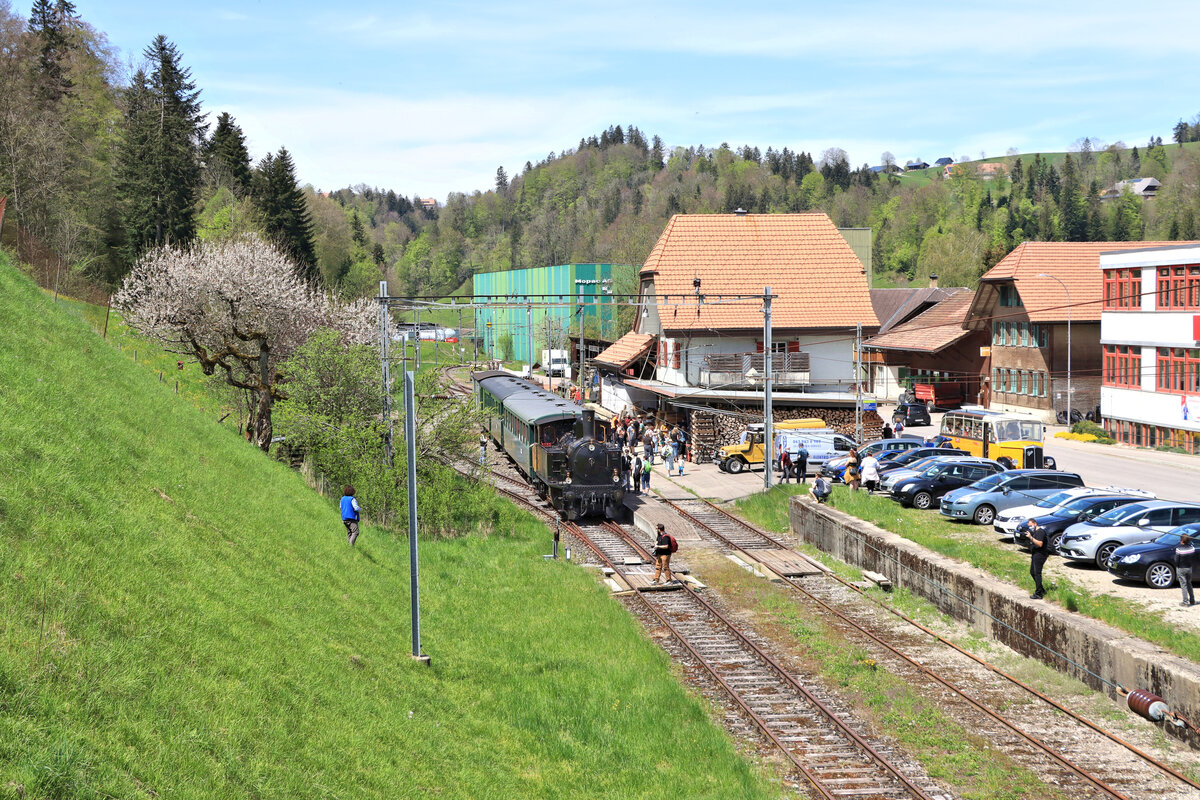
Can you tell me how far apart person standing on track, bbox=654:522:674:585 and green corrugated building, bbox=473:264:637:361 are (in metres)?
50.3

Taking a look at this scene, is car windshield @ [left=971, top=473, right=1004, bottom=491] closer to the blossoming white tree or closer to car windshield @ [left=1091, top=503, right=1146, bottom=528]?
car windshield @ [left=1091, top=503, right=1146, bottom=528]

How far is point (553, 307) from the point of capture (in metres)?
100

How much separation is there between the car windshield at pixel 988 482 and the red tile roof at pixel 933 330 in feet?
117

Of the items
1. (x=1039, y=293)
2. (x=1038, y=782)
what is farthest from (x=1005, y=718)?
(x=1039, y=293)

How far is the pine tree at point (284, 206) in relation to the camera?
71562 millimetres

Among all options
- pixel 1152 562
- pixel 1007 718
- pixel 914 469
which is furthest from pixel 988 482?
pixel 1007 718

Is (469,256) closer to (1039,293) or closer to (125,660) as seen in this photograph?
(1039,293)

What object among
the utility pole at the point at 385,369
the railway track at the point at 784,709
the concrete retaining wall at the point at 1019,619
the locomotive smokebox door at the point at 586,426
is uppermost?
the utility pole at the point at 385,369

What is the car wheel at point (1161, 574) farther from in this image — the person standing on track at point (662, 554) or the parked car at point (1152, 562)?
the person standing on track at point (662, 554)

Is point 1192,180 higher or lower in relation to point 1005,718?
higher

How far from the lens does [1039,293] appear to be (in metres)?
56.7

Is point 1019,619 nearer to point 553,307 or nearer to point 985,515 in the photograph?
point 985,515

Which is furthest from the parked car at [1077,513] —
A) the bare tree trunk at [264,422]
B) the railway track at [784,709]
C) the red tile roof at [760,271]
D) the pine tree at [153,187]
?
the pine tree at [153,187]

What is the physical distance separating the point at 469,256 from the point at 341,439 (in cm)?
15548
